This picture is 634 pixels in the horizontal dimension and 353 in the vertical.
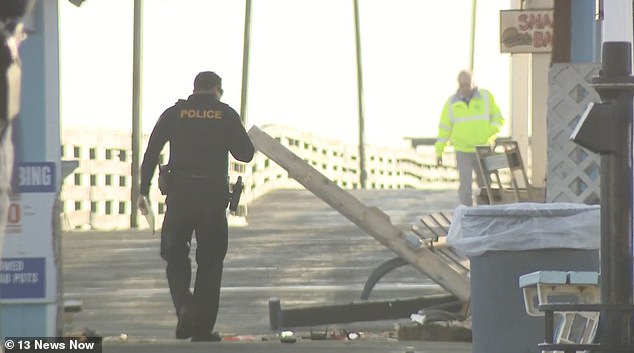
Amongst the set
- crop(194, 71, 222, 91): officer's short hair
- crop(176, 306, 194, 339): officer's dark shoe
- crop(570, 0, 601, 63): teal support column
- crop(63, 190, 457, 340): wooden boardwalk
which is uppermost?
crop(570, 0, 601, 63): teal support column

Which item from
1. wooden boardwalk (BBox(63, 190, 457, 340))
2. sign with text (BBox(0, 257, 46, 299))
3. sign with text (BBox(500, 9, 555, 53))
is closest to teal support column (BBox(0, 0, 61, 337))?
sign with text (BBox(0, 257, 46, 299))

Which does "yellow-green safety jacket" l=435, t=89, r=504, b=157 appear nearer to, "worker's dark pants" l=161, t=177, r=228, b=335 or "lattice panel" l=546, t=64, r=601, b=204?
"lattice panel" l=546, t=64, r=601, b=204

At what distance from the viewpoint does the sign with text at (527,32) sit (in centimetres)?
2347

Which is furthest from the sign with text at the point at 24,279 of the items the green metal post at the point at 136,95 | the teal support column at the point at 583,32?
the green metal post at the point at 136,95

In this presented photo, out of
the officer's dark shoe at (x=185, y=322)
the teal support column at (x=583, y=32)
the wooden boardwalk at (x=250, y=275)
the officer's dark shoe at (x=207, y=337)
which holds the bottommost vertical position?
the wooden boardwalk at (x=250, y=275)

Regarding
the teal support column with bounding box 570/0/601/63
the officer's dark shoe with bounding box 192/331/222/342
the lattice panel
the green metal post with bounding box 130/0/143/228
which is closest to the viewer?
the officer's dark shoe with bounding box 192/331/222/342

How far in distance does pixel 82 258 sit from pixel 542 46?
5544mm

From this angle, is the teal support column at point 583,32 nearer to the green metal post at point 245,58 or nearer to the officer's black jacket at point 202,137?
the officer's black jacket at point 202,137

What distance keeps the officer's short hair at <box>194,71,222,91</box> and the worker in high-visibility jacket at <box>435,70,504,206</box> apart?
31.6ft

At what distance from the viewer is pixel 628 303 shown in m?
8.10

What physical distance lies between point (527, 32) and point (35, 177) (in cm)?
1379

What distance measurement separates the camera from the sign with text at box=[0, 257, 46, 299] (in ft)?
34.6

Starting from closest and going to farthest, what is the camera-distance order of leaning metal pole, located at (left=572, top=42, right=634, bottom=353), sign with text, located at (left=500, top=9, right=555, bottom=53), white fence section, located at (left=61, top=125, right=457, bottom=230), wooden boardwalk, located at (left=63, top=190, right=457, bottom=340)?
1. leaning metal pole, located at (left=572, top=42, right=634, bottom=353)
2. wooden boardwalk, located at (left=63, top=190, right=457, bottom=340)
3. sign with text, located at (left=500, top=9, right=555, bottom=53)
4. white fence section, located at (left=61, top=125, right=457, bottom=230)

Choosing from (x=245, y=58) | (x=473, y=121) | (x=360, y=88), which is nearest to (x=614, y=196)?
(x=473, y=121)
